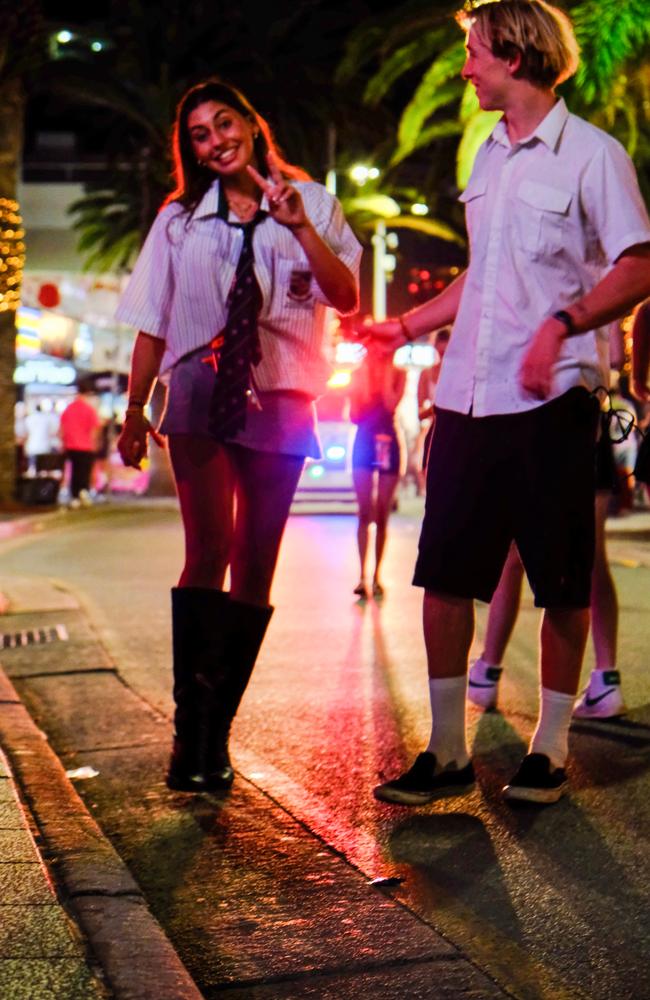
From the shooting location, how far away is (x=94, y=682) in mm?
6465

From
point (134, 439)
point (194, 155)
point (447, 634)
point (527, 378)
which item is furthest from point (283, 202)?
point (447, 634)

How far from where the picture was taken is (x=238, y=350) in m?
4.21

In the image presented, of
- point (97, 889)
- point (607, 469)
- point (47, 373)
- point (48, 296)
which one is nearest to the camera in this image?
point (97, 889)

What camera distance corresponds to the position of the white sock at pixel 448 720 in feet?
14.0

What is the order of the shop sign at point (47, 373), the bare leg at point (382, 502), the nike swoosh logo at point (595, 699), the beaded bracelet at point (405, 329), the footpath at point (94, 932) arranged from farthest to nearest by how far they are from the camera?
the shop sign at point (47, 373) → the bare leg at point (382, 502) → the nike swoosh logo at point (595, 699) → the beaded bracelet at point (405, 329) → the footpath at point (94, 932)

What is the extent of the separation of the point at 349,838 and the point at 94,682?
9.17 ft

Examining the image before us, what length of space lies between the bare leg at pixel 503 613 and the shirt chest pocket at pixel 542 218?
1740 mm

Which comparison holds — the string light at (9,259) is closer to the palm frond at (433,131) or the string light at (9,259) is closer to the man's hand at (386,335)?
the man's hand at (386,335)

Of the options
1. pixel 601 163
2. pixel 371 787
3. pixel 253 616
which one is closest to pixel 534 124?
pixel 601 163

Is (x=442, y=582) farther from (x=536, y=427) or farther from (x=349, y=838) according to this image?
(x=349, y=838)

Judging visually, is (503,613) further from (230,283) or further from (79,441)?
(79,441)

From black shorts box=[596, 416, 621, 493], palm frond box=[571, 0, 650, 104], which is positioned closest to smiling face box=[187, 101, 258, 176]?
black shorts box=[596, 416, 621, 493]

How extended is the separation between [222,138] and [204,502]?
1015 mm

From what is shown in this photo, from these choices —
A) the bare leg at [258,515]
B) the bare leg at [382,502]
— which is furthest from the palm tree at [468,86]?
the bare leg at [258,515]
